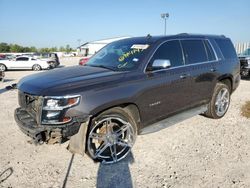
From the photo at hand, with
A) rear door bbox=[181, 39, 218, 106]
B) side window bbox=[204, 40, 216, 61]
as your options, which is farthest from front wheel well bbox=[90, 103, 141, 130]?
side window bbox=[204, 40, 216, 61]

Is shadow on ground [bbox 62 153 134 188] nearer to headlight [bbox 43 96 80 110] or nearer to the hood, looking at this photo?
headlight [bbox 43 96 80 110]

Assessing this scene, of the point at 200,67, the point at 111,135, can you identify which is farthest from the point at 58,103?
the point at 200,67

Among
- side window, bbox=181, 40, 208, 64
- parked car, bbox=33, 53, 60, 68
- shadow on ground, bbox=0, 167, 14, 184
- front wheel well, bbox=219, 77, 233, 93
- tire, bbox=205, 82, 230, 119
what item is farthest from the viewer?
parked car, bbox=33, 53, 60, 68

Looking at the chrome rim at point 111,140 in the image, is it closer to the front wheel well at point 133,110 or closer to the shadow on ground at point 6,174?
the front wheel well at point 133,110

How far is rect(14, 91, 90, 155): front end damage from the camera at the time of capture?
3307 millimetres

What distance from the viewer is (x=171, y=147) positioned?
4328mm

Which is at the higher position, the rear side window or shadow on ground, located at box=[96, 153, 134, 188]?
the rear side window

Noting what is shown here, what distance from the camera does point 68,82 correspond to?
11.6 ft

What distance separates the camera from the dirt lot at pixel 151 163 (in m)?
3.31

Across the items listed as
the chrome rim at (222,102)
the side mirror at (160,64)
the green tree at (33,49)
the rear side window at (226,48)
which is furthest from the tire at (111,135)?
the green tree at (33,49)

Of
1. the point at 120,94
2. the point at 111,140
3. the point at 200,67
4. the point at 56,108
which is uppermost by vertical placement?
the point at 200,67

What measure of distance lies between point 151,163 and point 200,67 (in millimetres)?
2389

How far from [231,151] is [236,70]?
2839 millimetres

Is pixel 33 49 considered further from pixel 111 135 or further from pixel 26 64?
pixel 111 135
